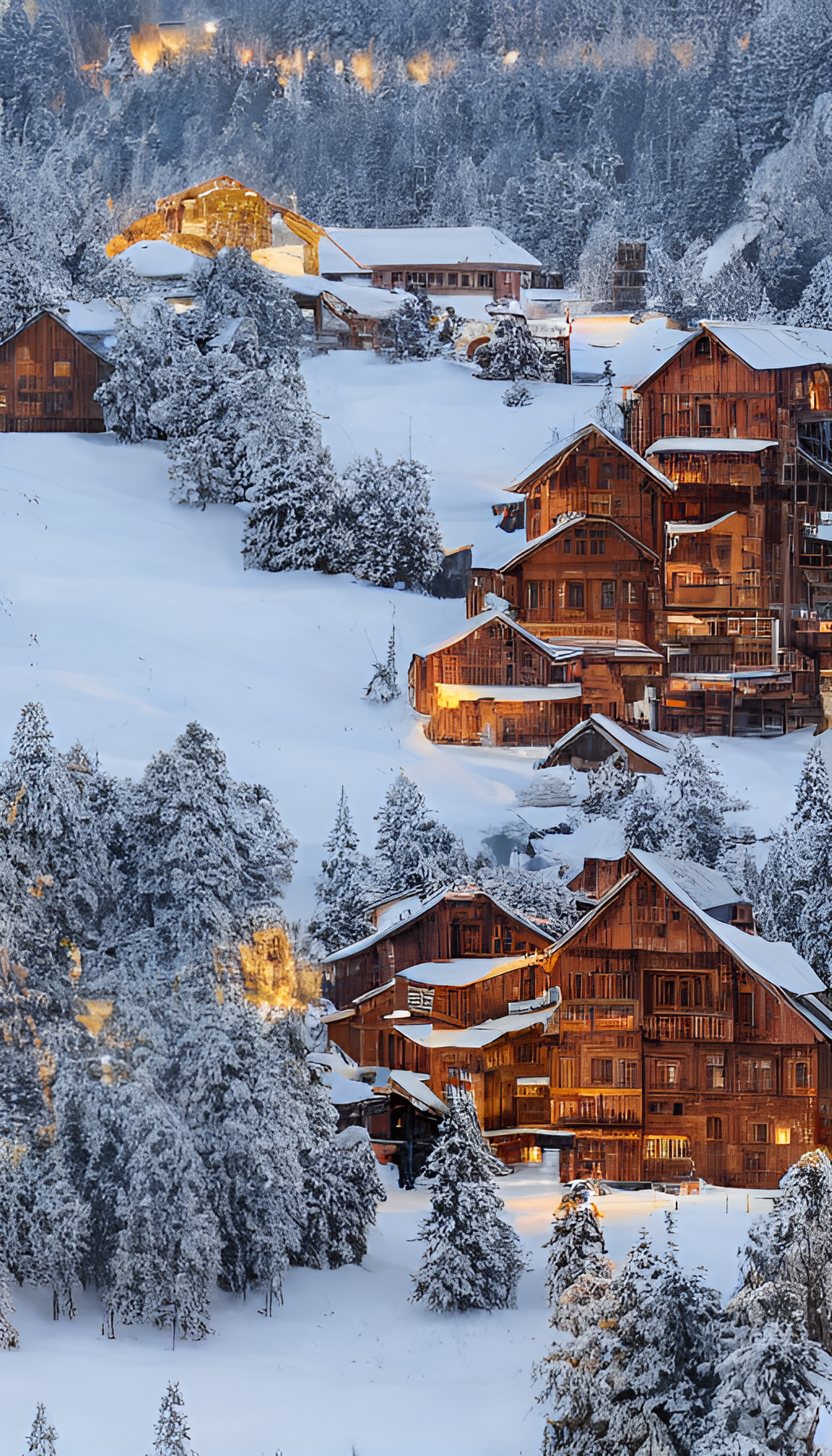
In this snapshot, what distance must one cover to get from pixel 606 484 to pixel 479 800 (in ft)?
58.9

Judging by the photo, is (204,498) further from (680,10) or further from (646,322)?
(680,10)

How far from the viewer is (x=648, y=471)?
82438 millimetres

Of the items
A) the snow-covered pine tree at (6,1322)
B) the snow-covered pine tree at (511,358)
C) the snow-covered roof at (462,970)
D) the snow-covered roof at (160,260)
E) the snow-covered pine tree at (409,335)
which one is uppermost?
the snow-covered roof at (160,260)

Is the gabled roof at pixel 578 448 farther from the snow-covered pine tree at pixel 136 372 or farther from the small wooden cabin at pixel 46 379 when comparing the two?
the small wooden cabin at pixel 46 379

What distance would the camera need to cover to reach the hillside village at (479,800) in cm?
4809

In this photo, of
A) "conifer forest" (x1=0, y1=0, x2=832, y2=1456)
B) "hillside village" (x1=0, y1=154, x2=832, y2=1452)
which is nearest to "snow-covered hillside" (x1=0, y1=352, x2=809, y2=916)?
"conifer forest" (x1=0, y1=0, x2=832, y2=1456)

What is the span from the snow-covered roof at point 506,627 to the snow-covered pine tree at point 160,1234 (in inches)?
1329

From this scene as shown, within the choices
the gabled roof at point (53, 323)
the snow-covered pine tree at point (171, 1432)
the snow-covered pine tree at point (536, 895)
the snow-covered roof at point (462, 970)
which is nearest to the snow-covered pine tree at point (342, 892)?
the snow-covered pine tree at point (536, 895)

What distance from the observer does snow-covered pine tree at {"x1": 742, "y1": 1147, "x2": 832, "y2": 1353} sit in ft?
121

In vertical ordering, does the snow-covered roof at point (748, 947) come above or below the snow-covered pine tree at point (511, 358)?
below

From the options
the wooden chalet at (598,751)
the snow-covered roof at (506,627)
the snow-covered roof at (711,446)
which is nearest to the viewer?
the wooden chalet at (598,751)

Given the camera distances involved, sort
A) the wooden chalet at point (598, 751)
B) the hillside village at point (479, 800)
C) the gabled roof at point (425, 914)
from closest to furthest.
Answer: the hillside village at point (479, 800) → the gabled roof at point (425, 914) → the wooden chalet at point (598, 751)

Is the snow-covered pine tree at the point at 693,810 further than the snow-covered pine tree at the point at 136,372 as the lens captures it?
No

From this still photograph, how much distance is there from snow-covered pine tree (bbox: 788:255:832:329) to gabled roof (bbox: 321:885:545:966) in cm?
5051
